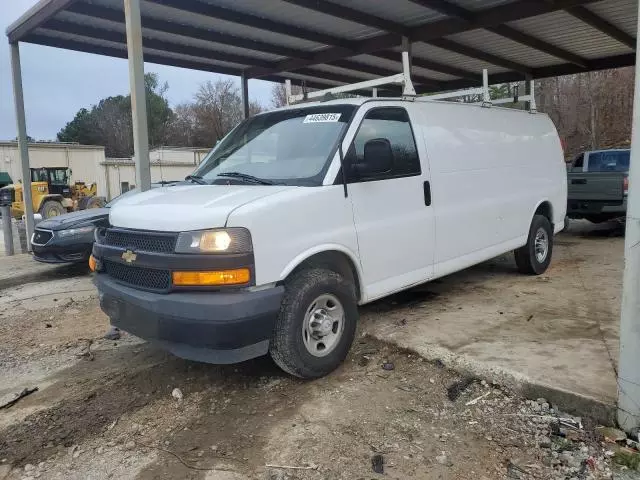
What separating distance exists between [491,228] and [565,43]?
640 cm

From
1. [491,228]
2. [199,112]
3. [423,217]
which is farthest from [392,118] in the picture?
A: [199,112]

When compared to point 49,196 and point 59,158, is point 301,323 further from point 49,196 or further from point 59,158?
point 59,158

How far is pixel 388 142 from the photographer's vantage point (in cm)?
428

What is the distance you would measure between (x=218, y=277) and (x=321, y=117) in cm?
185

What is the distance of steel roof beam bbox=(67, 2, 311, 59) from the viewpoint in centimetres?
767

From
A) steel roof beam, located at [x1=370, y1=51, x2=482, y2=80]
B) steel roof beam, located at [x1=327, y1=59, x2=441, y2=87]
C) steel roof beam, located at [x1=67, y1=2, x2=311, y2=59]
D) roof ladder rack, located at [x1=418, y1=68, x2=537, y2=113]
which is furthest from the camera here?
steel roof beam, located at [x1=327, y1=59, x2=441, y2=87]

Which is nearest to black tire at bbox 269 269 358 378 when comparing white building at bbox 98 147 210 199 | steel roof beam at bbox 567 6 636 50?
steel roof beam at bbox 567 6 636 50

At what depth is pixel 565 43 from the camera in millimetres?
10297

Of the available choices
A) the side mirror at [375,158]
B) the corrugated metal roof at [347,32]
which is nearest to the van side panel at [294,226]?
the side mirror at [375,158]

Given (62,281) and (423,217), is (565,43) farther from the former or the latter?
(62,281)

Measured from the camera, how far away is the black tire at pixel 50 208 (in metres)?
22.3

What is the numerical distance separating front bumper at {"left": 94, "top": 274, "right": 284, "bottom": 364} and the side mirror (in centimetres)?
126

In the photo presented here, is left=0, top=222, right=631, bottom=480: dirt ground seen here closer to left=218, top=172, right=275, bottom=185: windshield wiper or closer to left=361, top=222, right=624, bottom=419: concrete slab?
left=361, top=222, right=624, bottom=419: concrete slab

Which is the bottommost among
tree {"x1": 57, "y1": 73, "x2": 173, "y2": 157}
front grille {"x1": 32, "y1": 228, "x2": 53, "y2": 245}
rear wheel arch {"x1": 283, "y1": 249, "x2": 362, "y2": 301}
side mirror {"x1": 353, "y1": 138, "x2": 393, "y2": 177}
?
front grille {"x1": 32, "y1": 228, "x2": 53, "y2": 245}
